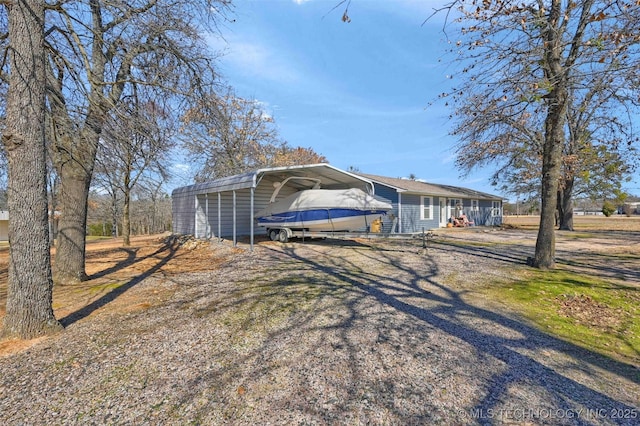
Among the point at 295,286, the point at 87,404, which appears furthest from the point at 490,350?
the point at 87,404

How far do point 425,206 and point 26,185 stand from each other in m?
19.5

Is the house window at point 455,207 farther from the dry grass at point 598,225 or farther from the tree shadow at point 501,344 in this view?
the tree shadow at point 501,344

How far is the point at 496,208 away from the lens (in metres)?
28.8

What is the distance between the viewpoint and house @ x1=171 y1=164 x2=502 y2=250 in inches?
443

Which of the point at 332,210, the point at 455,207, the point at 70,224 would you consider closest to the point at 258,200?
the point at 332,210

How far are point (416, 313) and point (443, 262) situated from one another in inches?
172

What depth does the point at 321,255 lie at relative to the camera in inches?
391

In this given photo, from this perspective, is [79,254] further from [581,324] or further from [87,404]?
[581,324]

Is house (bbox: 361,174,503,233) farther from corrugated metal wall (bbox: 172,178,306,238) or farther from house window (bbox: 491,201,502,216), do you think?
corrugated metal wall (bbox: 172,178,306,238)

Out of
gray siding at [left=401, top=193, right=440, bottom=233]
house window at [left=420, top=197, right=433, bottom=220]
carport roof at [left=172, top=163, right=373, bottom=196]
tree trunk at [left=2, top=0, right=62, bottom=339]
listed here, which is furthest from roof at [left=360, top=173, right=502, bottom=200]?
tree trunk at [left=2, top=0, right=62, bottom=339]

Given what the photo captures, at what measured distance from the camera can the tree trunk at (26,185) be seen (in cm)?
384

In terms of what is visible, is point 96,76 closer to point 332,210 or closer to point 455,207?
point 332,210

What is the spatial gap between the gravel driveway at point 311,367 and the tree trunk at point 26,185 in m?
0.48

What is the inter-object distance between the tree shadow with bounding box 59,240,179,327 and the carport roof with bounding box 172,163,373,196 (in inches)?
106
